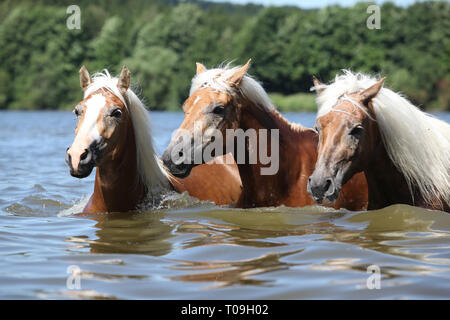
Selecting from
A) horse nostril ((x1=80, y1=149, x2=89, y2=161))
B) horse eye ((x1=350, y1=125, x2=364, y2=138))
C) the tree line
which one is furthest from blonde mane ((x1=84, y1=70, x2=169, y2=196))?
the tree line

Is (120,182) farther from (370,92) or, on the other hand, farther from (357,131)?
(370,92)

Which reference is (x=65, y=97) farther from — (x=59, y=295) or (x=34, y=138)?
(x=59, y=295)

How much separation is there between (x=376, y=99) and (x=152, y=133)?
2.31m

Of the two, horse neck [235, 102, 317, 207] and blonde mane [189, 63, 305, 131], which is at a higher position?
blonde mane [189, 63, 305, 131]

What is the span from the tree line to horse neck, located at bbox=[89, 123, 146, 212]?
45.5 metres

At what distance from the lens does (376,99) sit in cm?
509

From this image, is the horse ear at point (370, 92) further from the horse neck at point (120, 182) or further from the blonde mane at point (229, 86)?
the horse neck at point (120, 182)

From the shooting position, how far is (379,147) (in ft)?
16.7

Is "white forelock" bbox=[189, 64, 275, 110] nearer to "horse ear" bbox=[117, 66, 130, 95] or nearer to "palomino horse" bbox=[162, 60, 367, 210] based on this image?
"palomino horse" bbox=[162, 60, 367, 210]

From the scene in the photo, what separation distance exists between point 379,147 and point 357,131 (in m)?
0.35

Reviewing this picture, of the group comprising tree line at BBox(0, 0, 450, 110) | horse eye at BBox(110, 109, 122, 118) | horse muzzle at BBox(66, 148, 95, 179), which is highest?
tree line at BBox(0, 0, 450, 110)

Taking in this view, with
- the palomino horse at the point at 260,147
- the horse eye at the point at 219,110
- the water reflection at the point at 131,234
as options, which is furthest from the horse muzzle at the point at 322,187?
the water reflection at the point at 131,234

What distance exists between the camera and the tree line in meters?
53.8
